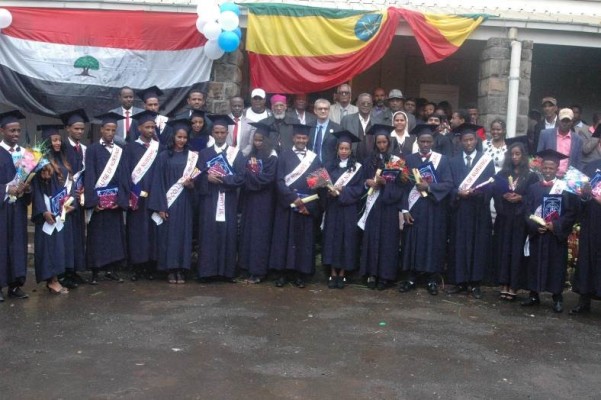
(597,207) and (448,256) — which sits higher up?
(597,207)

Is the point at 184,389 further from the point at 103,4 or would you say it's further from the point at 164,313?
the point at 103,4

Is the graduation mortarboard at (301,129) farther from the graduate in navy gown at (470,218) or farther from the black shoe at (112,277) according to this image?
the black shoe at (112,277)

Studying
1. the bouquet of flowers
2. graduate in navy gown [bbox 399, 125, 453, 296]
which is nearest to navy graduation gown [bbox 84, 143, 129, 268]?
the bouquet of flowers

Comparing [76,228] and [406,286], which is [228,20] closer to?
[76,228]

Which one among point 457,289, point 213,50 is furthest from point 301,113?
point 457,289

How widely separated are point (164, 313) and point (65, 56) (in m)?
4.92

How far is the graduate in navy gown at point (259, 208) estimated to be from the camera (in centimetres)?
859

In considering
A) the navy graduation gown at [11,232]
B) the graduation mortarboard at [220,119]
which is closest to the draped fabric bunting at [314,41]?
the graduation mortarboard at [220,119]

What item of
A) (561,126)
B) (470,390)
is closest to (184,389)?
(470,390)

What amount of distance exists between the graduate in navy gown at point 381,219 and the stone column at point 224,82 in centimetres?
291

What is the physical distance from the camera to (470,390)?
5.32 metres

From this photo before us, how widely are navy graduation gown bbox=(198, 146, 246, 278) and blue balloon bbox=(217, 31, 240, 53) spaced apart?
210 cm

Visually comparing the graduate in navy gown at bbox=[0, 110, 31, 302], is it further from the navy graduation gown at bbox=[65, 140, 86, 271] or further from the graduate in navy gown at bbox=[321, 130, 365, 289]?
the graduate in navy gown at bbox=[321, 130, 365, 289]

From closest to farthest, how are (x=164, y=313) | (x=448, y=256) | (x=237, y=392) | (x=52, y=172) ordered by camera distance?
(x=237, y=392) → (x=164, y=313) → (x=52, y=172) → (x=448, y=256)
